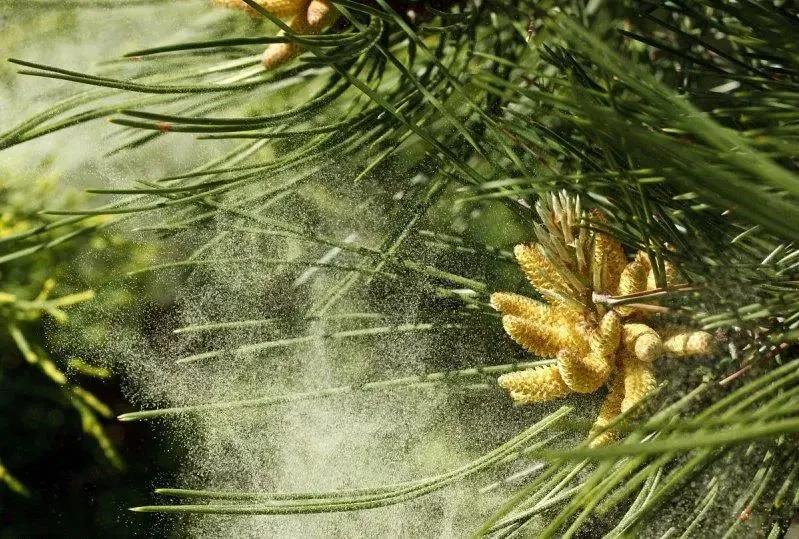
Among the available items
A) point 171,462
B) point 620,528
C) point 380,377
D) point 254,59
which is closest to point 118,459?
point 171,462

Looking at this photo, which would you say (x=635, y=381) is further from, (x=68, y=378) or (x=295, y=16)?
(x=68, y=378)

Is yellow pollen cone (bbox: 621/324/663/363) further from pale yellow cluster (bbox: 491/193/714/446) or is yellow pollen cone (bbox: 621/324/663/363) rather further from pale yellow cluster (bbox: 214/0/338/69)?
pale yellow cluster (bbox: 214/0/338/69)

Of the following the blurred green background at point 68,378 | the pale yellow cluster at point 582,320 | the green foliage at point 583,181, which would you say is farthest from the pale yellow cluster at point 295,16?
the blurred green background at point 68,378

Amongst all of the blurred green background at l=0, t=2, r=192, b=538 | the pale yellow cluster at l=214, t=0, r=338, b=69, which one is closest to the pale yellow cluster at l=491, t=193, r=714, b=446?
the pale yellow cluster at l=214, t=0, r=338, b=69

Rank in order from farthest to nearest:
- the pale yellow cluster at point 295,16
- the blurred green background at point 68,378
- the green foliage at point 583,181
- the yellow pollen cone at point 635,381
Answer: the blurred green background at point 68,378
the pale yellow cluster at point 295,16
the yellow pollen cone at point 635,381
the green foliage at point 583,181

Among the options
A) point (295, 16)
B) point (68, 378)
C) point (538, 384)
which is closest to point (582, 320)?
point (538, 384)

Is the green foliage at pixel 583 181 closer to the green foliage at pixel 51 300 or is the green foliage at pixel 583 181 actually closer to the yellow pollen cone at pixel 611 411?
the yellow pollen cone at pixel 611 411
